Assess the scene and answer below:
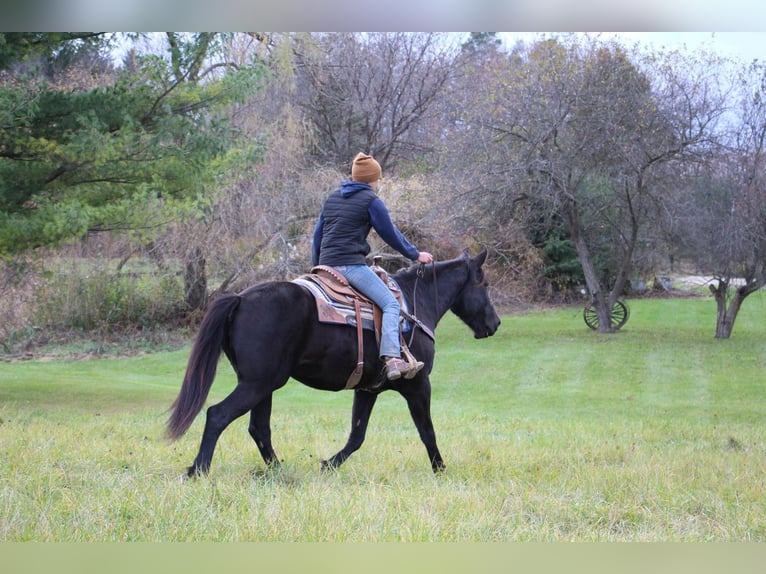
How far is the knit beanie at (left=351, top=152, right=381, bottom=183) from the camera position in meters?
4.79

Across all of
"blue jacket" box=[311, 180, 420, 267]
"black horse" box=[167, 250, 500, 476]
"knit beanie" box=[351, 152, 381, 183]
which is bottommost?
"black horse" box=[167, 250, 500, 476]

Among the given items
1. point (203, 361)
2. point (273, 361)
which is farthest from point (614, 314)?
point (203, 361)

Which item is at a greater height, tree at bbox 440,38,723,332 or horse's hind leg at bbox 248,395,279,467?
tree at bbox 440,38,723,332

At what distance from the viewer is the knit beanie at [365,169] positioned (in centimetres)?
479

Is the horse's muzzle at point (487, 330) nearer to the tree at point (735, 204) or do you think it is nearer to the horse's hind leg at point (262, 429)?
the horse's hind leg at point (262, 429)

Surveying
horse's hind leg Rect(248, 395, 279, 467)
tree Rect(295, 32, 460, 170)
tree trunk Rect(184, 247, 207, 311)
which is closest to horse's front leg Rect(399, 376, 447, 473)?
horse's hind leg Rect(248, 395, 279, 467)

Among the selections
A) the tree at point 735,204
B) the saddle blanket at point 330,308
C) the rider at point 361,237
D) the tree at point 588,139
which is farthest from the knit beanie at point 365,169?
the tree at point 735,204

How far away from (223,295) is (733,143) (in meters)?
11.7

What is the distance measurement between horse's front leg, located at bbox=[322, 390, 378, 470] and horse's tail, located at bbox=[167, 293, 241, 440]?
0.91 m

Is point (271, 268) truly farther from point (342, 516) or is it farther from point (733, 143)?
point (342, 516)

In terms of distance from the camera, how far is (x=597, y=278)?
14969mm

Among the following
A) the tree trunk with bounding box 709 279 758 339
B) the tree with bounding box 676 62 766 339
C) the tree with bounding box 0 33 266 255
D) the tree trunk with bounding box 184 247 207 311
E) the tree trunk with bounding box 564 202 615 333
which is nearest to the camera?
the tree with bounding box 0 33 266 255

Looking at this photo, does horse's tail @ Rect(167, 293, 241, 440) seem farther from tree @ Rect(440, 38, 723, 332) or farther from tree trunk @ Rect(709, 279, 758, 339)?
tree trunk @ Rect(709, 279, 758, 339)

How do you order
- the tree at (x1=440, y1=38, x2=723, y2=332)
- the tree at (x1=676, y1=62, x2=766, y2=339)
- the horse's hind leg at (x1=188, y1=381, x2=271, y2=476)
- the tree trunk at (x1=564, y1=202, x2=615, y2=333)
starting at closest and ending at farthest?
1. the horse's hind leg at (x1=188, y1=381, x2=271, y2=476)
2. the tree at (x1=676, y1=62, x2=766, y2=339)
3. the tree at (x1=440, y1=38, x2=723, y2=332)
4. the tree trunk at (x1=564, y1=202, x2=615, y2=333)
